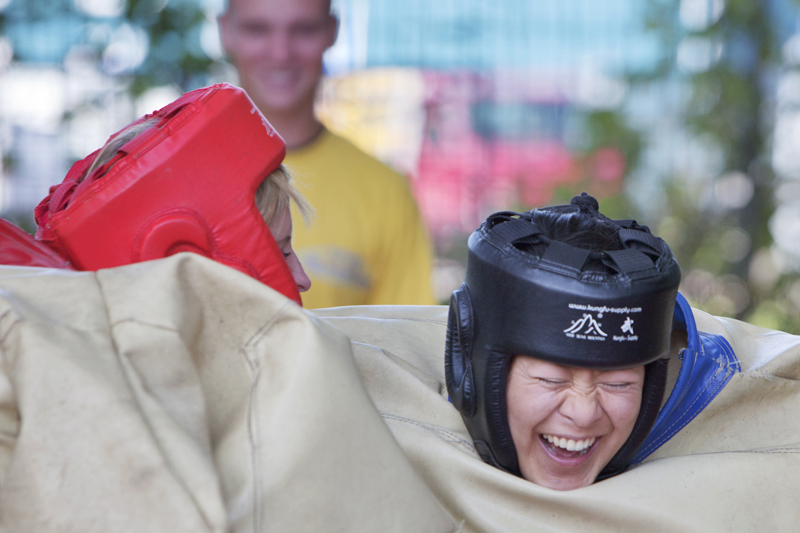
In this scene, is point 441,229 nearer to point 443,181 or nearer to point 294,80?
point 443,181

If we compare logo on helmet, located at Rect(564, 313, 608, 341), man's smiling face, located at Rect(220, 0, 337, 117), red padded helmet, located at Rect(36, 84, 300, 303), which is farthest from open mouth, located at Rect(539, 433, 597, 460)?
man's smiling face, located at Rect(220, 0, 337, 117)

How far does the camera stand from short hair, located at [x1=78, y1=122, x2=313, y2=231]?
1.60 m

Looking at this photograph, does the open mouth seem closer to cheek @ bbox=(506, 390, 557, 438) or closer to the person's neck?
cheek @ bbox=(506, 390, 557, 438)

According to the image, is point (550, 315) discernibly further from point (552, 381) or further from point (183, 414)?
point (183, 414)

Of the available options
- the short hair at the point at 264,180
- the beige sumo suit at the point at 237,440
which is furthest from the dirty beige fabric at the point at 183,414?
the short hair at the point at 264,180

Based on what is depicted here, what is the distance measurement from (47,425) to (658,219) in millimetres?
4573

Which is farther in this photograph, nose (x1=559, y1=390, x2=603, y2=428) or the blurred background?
the blurred background

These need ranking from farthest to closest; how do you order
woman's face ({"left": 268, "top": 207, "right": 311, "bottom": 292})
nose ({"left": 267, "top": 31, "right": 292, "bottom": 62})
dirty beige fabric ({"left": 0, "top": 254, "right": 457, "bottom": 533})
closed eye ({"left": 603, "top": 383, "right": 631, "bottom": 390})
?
nose ({"left": 267, "top": 31, "right": 292, "bottom": 62}) → woman's face ({"left": 268, "top": 207, "right": 311, "bottom": 292}) → closed eye ({"left": 603, "top": 383, "right": 631, "bottom": 390}) → dirty beige fabric ({"left": 0, "top": 254, "right": 457, "bottom": 533})

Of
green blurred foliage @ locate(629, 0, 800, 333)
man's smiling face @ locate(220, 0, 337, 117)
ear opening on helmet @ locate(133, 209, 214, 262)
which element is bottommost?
green blurred foliage @ locate(629, 0, 800, 333)

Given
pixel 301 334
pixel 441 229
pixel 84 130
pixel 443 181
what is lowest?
pixel 441 229

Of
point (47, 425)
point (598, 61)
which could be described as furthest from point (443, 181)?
point (47, 425)

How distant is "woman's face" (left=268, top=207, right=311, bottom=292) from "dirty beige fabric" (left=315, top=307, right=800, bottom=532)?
158 millimetres

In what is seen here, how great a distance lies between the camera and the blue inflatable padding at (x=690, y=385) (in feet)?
5.43

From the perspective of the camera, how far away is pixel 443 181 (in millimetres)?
4746
